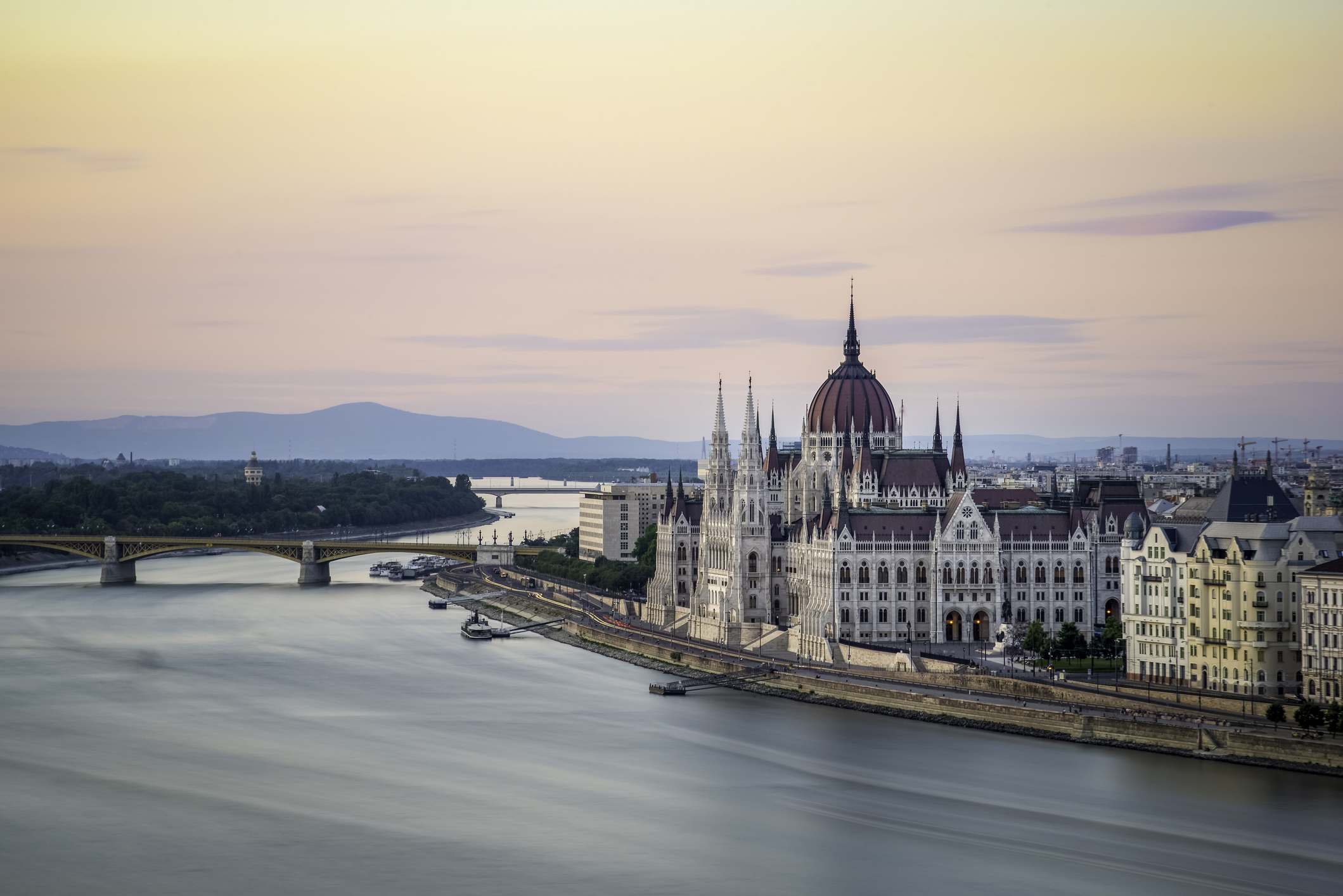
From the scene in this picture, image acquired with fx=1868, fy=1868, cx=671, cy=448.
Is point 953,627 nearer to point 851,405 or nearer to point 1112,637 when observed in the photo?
point 1112,637

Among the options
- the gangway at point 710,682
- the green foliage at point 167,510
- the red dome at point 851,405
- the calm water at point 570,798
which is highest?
the red dome at point 851,405

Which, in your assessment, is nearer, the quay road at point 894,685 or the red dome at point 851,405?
the quay road at point 894,685

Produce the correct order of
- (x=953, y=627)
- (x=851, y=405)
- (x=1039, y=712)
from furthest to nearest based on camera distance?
1. (x=851, y=405)
2. (x=953, y=627)
3. (x=1039, y=712)

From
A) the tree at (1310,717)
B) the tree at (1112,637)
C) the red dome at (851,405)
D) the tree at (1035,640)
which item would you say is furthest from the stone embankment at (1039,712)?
the red dome at (851,405)

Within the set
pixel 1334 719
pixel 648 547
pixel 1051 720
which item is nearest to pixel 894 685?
pixel 1051 720

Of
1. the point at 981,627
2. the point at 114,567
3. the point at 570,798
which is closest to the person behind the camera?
the point at 570,798

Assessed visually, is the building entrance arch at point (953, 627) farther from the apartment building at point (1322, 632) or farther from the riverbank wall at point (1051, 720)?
the apartment building at point (1322, 632)
